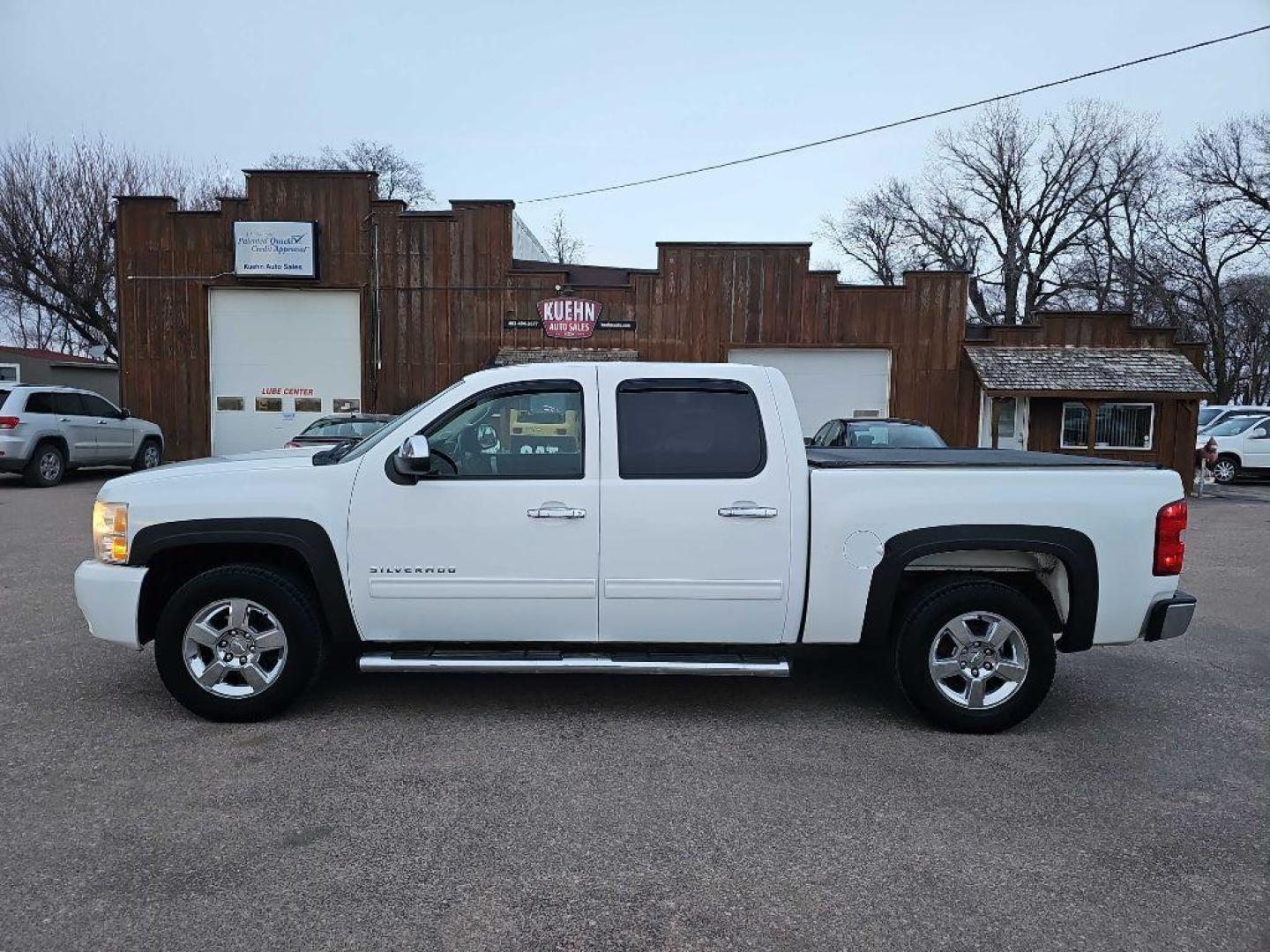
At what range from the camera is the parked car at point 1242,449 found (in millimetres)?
21656

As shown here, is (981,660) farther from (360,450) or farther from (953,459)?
(360,450)

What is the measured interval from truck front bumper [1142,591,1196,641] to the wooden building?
1582 cm

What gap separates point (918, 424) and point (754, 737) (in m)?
10.4

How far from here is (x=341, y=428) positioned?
13.0 m

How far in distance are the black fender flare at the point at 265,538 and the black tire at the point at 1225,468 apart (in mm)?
23838

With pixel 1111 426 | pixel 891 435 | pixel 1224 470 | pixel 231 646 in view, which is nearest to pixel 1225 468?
pixel 1224 470

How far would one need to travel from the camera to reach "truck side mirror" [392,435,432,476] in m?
4.14

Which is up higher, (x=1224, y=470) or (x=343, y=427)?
(x=343, y=427)

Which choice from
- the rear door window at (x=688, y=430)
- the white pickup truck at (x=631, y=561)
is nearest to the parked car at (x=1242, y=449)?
the white pickup truck at (x=631, y=561)

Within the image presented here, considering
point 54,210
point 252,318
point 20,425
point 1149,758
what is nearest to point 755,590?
point 1149,758

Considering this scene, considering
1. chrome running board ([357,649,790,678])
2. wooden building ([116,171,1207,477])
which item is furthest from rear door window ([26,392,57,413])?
chrome running board ([357,649,790,678])

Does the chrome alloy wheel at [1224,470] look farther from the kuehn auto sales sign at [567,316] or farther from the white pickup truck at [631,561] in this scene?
the white pickup truck at [631,561]

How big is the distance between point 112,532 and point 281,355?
1709 cm

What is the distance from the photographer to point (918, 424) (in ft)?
45.0
